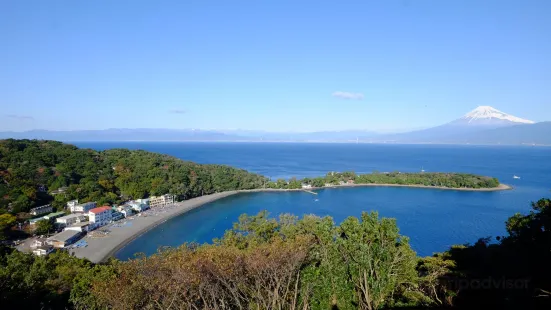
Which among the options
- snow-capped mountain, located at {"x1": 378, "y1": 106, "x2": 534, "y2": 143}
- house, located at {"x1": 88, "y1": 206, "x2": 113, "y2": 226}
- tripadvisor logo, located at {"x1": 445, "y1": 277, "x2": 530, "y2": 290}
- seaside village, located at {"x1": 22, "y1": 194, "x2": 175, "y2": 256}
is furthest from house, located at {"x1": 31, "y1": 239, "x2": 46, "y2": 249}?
snow-capped mountain, located at {"x1": 378, "y1": 106, "x2": 534, "y2": 143}

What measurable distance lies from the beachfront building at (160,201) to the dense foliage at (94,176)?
55 cm

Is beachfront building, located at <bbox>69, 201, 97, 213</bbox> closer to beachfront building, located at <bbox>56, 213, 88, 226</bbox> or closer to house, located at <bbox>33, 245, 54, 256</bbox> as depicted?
beachfront building, located at <bbox>56, 213, 88, 226</bbox>

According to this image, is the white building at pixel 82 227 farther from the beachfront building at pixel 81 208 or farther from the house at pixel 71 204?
the house at pixel 71 204

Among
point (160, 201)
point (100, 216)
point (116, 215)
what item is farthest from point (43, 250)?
point (160, 201)

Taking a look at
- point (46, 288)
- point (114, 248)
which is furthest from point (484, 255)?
point (114, 248)

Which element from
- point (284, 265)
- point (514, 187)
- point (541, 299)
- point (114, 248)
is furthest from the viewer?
point (514, 187)

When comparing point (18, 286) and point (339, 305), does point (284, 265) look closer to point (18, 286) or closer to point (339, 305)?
point (339, 305)

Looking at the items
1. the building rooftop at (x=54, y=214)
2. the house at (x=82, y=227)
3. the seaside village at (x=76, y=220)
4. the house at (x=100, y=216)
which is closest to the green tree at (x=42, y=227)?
the seaside village at (x=76, y=220)

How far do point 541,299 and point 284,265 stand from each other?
359 cm

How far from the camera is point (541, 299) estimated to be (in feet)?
13.8

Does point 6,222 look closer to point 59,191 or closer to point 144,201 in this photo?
point 59,191

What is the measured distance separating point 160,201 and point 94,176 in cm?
579

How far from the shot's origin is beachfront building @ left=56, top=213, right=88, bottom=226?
1750 centimetres

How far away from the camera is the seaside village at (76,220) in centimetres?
1472
